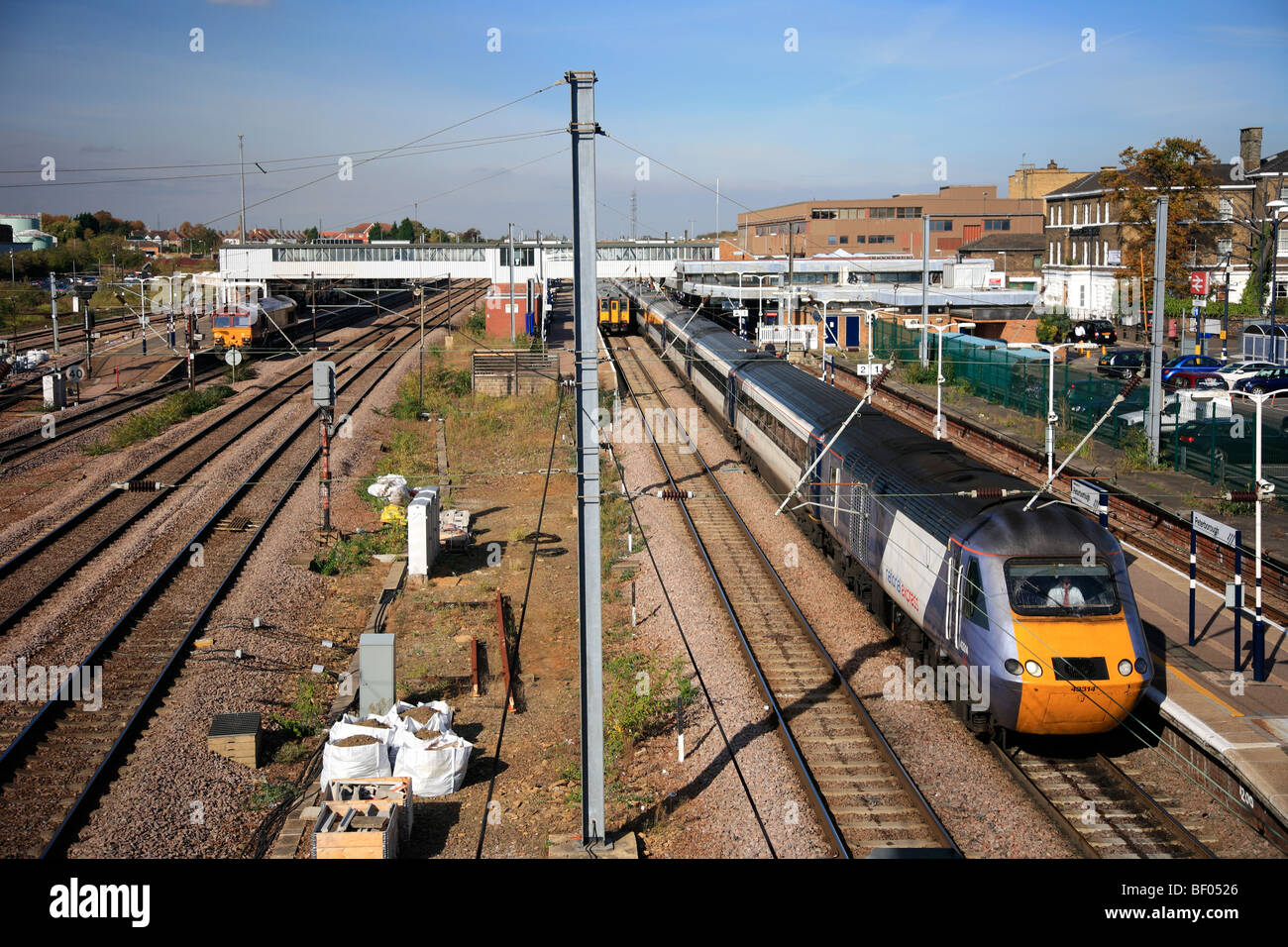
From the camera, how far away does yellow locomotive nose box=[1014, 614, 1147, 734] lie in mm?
10094

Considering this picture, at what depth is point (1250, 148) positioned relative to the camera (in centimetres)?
5625

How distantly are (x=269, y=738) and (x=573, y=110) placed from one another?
26.4ft

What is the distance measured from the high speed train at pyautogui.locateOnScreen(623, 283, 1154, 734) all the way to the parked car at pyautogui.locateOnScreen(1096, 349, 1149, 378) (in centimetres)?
2454

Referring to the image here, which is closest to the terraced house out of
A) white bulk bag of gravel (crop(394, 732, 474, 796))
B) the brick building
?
the brick building

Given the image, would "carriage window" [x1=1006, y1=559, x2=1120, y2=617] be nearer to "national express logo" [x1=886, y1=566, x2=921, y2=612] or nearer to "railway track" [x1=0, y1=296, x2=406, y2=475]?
→ "national express logo" [x1=886, y1=566, x2=921, y2=612]

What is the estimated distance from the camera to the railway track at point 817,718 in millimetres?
9703

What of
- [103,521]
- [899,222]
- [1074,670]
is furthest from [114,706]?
[899,222]

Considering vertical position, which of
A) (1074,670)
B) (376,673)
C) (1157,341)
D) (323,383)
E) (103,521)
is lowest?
(376,673)

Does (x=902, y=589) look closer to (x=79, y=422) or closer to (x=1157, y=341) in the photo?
(x=1157, y=341)

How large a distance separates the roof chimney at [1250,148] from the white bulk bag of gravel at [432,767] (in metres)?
59.5

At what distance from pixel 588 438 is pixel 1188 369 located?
108 ft
